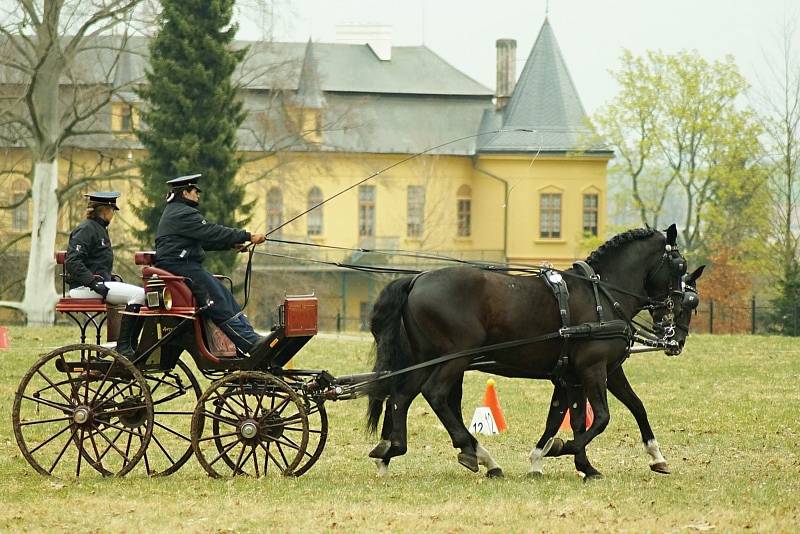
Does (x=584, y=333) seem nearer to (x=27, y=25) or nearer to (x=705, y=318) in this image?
(x=27, y=25)

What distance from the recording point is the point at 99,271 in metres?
11.1

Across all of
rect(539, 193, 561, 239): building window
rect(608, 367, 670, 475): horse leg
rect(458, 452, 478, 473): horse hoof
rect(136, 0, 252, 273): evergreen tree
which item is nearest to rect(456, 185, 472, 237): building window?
rect(539, 193, 561, 239): building window

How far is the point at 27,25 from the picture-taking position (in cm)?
3525

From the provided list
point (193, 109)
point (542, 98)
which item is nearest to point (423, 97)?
point (542, 98)

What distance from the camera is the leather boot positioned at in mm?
10938

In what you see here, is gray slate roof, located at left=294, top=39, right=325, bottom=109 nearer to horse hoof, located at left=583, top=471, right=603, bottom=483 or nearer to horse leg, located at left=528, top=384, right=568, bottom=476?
horse leg, located at left=528, top=384, right=568, bottom=476

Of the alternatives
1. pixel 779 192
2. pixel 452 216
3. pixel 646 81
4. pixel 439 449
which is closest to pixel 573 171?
pixel 452 216

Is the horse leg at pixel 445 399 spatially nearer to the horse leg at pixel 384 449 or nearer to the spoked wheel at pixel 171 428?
the horse leg at pixel 384 449

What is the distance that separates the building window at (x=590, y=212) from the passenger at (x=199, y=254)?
55922 millimetres

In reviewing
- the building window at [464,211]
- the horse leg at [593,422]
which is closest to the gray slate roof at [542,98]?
the building window at [464,211]

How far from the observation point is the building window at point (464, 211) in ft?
229

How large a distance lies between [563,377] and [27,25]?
27328 millimetres

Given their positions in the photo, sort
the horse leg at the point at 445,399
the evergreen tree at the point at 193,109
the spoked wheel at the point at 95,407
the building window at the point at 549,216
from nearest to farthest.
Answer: the spoked wheel at the point at 95,407 → the horse leg at the point at 445,399 → the evergreen tree at the point at 193,109 → the building window at the point at 549,216

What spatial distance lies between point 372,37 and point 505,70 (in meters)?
7.92
